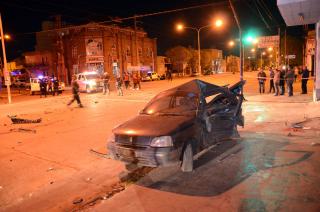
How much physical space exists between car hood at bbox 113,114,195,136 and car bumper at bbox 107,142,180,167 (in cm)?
31

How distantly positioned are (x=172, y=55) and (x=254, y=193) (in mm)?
73326

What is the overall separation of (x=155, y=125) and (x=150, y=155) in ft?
2.44

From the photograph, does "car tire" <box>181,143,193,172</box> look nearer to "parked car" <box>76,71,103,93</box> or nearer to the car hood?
the car hood

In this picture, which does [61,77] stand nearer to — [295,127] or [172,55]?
[172,55]

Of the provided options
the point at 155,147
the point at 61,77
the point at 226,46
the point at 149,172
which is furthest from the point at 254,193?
the point at 226,46

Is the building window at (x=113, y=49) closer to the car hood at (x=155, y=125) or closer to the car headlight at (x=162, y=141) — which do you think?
the car hood at (x=155, y=125)

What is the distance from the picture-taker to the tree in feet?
249

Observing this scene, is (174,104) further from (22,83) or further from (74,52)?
(22,83)

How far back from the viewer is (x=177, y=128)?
620cm

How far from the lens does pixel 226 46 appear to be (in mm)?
115438

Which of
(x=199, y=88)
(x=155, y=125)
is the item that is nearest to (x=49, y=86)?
(x=199, y=88)

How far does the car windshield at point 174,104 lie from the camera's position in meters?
7.12

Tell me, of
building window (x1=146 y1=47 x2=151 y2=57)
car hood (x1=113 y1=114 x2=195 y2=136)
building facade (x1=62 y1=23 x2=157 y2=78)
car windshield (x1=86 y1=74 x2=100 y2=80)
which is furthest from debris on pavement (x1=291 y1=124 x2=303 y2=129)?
building window (x1=146 y1=47 x2=151 y2=57)

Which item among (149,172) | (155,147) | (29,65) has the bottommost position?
(149,172)
